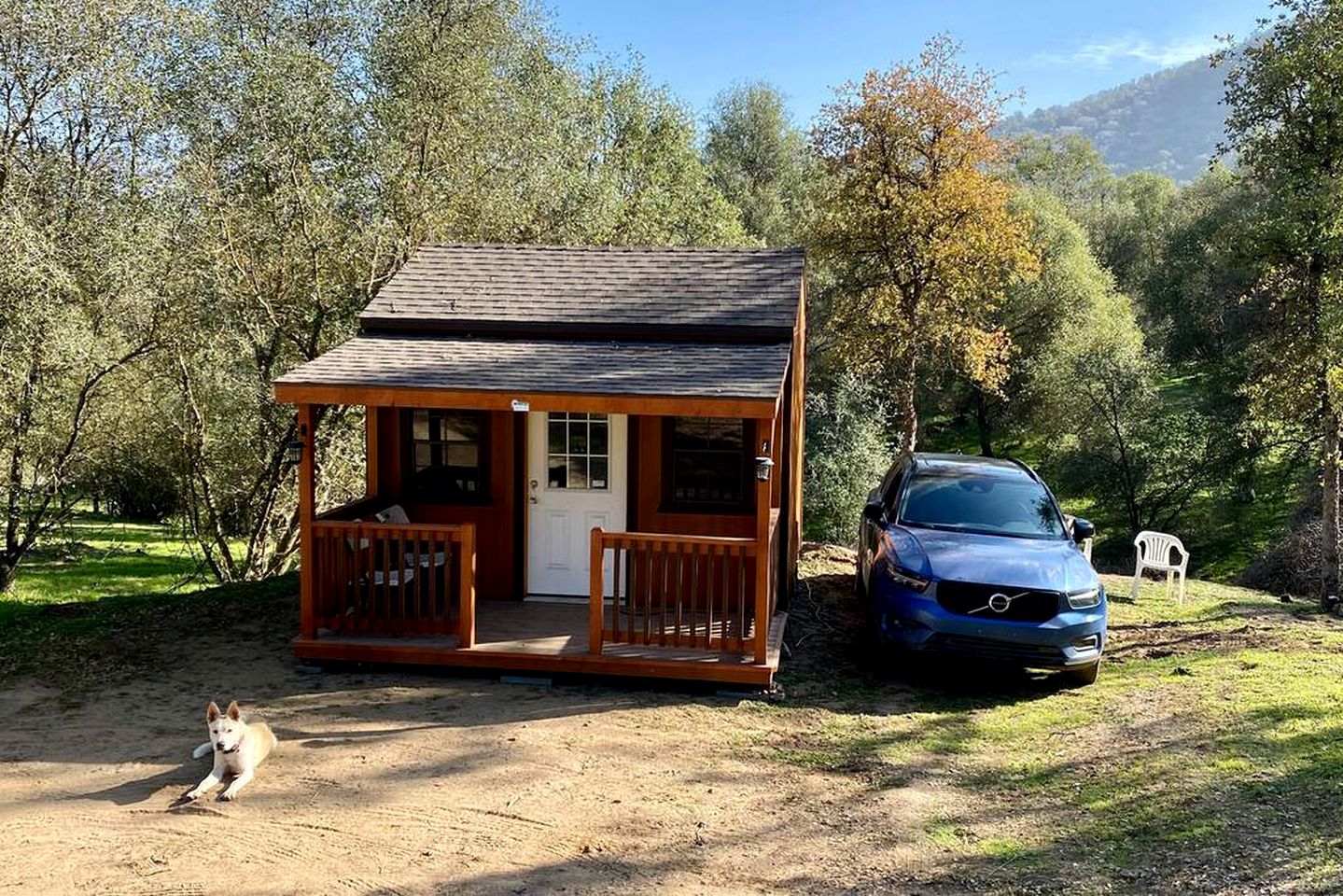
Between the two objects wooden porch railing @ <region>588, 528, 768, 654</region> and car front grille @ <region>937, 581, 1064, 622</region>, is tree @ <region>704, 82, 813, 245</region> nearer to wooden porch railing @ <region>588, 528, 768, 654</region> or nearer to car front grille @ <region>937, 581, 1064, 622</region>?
wooden porch railing @ <region>588, 528, 768, 654</region>

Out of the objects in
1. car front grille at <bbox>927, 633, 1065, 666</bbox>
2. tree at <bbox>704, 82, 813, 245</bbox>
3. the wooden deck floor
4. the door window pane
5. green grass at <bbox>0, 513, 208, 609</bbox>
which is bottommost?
green grass at <bbox>0, 513, 208, 609</bbox>

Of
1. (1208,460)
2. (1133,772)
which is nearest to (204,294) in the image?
(1133,772)

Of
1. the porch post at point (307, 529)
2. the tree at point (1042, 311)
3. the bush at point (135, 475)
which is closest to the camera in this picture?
the porch post at point (307, 529)

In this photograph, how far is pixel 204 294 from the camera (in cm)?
1255

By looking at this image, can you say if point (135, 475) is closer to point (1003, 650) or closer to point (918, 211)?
point (918, 211)

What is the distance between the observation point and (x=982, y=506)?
26.8 feet

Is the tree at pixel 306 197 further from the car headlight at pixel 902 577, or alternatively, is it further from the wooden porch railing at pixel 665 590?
the car headlight at pixel 902 577

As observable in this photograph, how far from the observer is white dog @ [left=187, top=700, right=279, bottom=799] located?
5.00m

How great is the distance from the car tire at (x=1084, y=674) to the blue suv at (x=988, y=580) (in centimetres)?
1

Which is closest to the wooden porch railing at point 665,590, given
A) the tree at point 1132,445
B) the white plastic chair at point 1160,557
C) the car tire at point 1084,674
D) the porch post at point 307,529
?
the porch post at point 307,529

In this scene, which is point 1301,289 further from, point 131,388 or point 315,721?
point 131,388

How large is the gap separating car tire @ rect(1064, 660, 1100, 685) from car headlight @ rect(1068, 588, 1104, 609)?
19.7 inches

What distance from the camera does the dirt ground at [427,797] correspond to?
430 centimetres

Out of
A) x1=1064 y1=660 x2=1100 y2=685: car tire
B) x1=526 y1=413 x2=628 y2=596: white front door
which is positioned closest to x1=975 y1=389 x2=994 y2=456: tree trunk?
x1=1064 y1=660 x2=1100 y2=685: car tire
